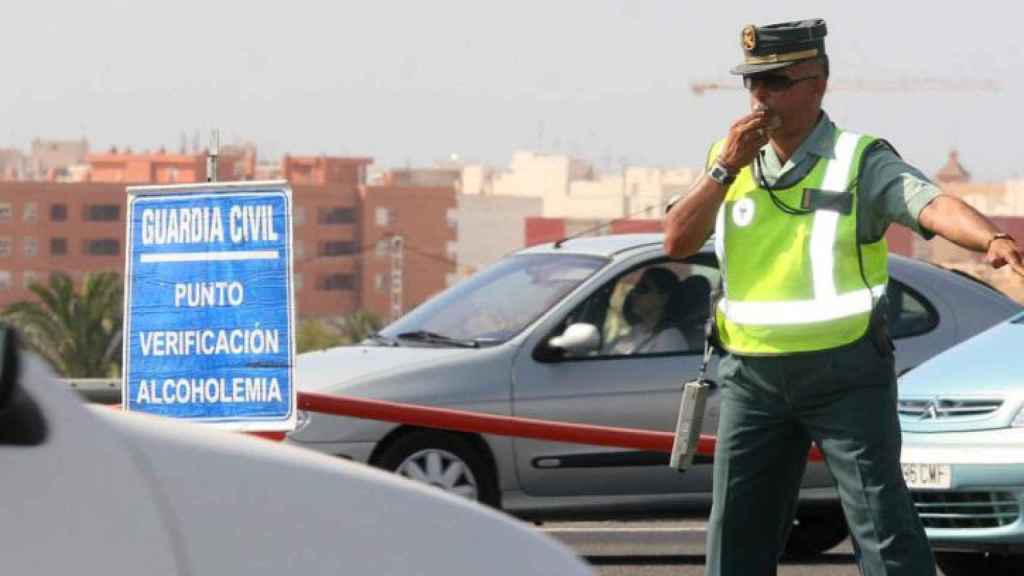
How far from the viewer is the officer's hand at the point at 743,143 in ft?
19.3

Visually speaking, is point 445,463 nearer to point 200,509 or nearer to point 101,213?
point 200,509

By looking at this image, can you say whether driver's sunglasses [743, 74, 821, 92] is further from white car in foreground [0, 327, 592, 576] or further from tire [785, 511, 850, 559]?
tire [785, 511, 850, 559]

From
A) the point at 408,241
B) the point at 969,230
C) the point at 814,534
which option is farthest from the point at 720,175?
the point at 408,241

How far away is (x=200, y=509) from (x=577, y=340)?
867 cm

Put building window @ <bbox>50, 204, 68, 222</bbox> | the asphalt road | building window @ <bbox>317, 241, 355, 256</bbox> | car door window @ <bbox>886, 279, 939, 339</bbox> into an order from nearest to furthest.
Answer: the asphalt road < car door window @ <bbox>886, 279, 939, 339</bbox> < building window @ <bbox>50, 204, 68, 222</bbox> < building window @ <bbox>317, 241, 355, 256</bbox>

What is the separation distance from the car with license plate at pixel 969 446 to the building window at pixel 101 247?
152m

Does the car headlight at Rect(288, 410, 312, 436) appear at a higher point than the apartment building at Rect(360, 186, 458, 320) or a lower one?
higher

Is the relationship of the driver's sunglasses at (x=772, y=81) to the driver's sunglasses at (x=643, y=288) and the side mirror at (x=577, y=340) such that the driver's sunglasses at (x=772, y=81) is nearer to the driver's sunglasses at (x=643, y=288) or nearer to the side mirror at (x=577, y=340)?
the side mirror at (x=577, y=340)

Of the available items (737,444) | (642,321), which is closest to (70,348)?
(642,321)

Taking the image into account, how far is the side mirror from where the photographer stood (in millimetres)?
11406

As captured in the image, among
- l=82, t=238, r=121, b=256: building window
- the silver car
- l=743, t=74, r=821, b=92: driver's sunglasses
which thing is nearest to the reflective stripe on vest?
l=743, t=74, r=821, b=92: driver's sunglasses

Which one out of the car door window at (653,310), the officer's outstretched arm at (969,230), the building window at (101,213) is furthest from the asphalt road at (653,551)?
the building window at (101,213)

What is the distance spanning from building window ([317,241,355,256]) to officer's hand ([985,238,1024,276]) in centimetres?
16883

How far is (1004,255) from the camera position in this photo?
5.58 metres
